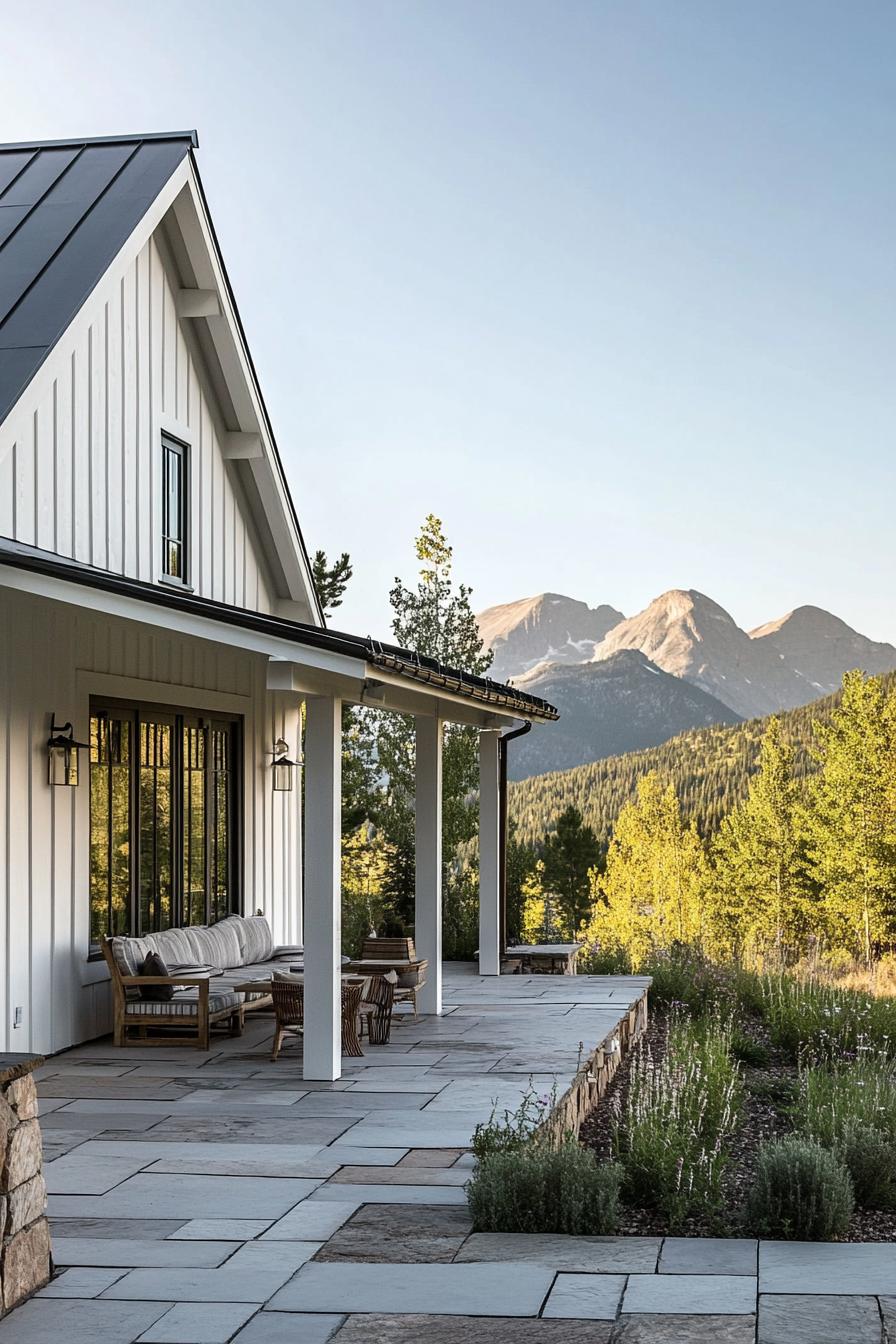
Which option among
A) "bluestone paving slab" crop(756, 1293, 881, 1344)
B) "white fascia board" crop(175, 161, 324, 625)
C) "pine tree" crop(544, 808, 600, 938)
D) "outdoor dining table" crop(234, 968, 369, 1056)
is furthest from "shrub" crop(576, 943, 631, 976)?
"pine tree" crop(544, 808, 600, 938)

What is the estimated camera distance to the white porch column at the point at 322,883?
937 cm

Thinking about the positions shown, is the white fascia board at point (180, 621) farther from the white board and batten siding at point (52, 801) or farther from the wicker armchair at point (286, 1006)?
the wicker armchair at point (286, 1006)

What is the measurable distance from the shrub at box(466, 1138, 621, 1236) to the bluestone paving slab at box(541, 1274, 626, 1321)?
0.60 meters

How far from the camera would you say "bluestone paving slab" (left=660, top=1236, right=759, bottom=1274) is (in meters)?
5.27

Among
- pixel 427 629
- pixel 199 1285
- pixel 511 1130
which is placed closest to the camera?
pixel 199 1285

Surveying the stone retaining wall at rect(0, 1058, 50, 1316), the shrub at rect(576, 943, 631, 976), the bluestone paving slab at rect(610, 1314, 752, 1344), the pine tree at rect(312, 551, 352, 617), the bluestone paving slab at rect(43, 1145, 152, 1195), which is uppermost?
the pine tree at rect(312, 551, 352, 617)

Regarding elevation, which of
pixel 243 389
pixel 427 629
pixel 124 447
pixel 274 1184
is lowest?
pixel 274 1184

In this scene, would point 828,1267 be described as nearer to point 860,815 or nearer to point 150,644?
point 150,644

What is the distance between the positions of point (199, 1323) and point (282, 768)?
10.4 metres

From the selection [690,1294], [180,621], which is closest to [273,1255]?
[690,1294]

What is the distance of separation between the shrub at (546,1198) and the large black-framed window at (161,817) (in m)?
5.83

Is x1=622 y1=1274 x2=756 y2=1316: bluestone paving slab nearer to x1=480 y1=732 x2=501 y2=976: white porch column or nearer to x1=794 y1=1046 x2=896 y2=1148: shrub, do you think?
x1=794 y1=1046 x2=896 y2=1148: shrub

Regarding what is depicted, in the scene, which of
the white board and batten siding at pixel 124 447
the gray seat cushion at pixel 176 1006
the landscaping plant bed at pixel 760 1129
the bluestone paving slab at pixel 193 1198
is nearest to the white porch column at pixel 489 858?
the landscaping plant bed at pixel 760 1129

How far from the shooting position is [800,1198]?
5.82 meters
